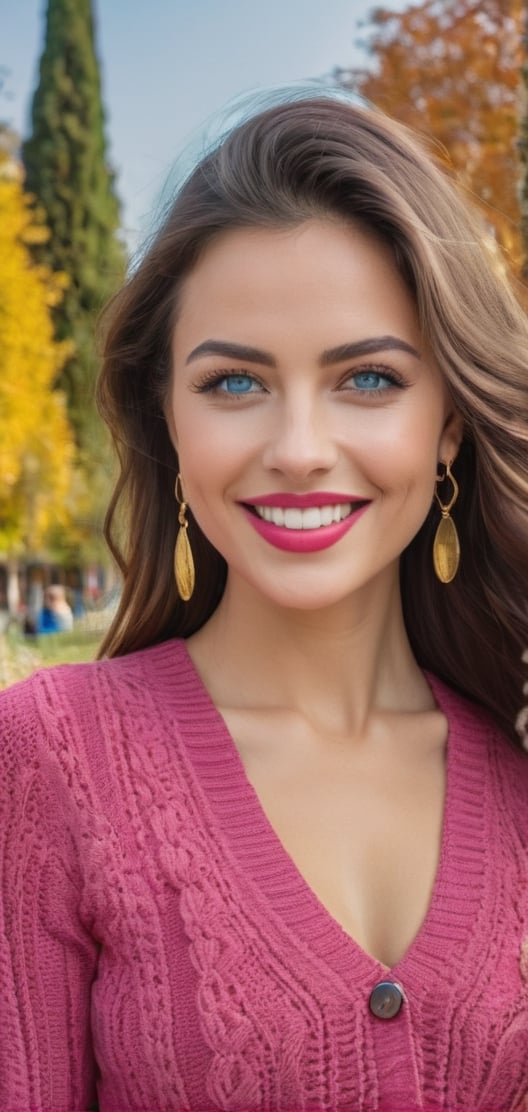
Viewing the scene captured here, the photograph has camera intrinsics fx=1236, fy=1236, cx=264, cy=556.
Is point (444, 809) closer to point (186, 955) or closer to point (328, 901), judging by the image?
point (328, 901)

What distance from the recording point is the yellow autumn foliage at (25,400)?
20484 mm

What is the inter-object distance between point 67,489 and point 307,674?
84.4 ft

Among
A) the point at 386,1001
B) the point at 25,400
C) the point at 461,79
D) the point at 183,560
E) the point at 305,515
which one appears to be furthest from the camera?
the point at 25,400

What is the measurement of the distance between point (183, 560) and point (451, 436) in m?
0.56

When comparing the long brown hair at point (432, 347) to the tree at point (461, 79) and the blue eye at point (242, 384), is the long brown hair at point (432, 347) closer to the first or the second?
the blue eye at point (242, 384)

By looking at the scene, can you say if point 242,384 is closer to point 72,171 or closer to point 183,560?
point 183,560

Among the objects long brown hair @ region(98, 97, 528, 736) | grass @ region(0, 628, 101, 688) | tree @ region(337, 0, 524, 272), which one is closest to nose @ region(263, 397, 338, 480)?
long brown hair @ region(98, 97, 528, 736)

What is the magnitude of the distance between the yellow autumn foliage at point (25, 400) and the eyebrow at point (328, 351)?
61.8 feet

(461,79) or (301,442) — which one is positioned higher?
(461,79)

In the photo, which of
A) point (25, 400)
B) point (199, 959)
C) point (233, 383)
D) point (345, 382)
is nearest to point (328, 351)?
point (345, 382)

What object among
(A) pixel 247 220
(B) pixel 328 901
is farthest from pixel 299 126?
(B) pixel 328 901

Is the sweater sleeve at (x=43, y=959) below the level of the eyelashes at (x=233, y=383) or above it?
below

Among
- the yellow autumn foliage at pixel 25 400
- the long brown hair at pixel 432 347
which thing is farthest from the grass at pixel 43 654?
the yellow autumn foliage at pixel 25 400

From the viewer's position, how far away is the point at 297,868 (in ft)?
6.56
